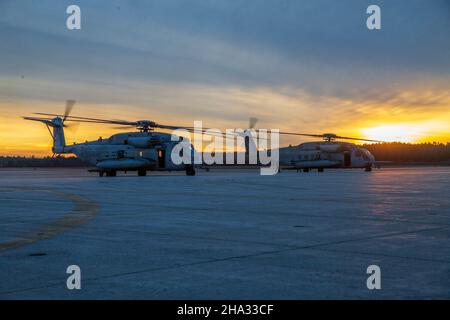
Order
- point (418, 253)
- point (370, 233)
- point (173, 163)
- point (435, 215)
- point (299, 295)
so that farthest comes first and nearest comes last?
point (173, 163) → point (435, 215) → point (370, 233) → point (418, 253) → point (299, 295)

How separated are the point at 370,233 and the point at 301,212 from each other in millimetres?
3888

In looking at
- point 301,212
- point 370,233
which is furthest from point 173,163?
point 370,233

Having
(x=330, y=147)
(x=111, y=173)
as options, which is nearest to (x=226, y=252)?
(x=111, y=173)

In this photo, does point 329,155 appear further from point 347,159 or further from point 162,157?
point 162,157

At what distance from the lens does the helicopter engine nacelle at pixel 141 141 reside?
4416 cm

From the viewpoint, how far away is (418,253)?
7.71 m

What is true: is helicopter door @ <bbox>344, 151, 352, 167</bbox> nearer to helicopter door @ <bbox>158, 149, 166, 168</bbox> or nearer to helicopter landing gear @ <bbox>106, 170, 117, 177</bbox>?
helicopter door @ <bbox>158, 149, 166, 168</bbox>

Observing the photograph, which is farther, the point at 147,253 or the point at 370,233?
the point at 370,233

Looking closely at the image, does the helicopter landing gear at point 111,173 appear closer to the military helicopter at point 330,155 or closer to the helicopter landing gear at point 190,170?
the helicopter landing gear at point 190,170

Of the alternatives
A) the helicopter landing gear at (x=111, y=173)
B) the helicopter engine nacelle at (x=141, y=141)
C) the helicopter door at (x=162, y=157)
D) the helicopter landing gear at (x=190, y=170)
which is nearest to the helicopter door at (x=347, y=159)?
the helicopter landing gear at (x=190, y=170)

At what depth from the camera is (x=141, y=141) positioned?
1740 inches
